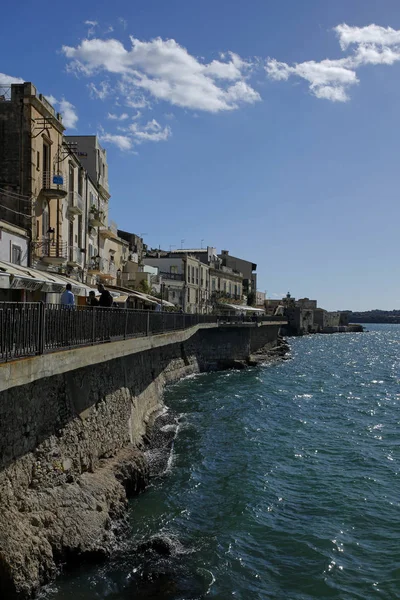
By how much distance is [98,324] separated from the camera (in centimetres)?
1502

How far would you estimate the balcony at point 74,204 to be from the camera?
2943cm

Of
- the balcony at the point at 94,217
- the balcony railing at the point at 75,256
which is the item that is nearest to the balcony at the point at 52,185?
the balcony railing at the point at 75,256

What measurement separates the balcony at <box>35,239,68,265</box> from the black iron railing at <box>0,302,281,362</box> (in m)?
6.53

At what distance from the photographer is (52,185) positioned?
85.4 feet

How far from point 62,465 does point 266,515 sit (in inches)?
240

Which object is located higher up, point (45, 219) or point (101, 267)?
point (45, 219)

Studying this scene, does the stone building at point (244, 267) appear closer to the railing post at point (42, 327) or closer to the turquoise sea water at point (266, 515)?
the turquoise sea water at point (266, 515)

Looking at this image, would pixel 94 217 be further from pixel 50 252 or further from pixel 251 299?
pixel 251 299

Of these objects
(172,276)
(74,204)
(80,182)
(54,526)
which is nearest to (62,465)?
(54,526)

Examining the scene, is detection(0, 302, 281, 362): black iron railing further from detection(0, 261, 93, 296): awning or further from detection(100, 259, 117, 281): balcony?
detection(100, 259, 117, 281): balcony

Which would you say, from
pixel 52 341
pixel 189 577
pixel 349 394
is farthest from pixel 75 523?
pixel 349 394

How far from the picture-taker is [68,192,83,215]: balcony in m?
29.4

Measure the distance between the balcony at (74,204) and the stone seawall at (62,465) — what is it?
1366 cm

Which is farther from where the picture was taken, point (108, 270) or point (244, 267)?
point (244, 267)
